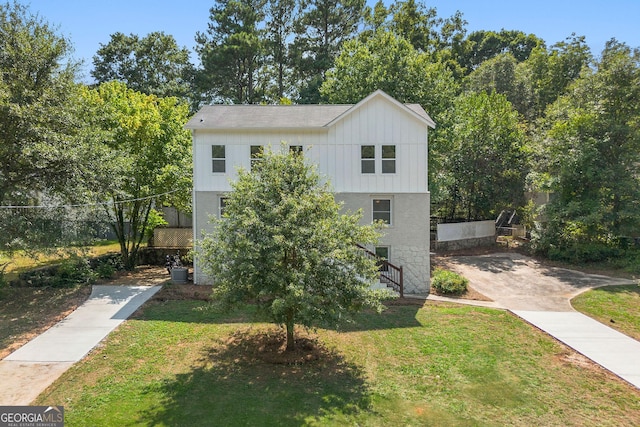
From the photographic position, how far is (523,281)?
56.7 ft

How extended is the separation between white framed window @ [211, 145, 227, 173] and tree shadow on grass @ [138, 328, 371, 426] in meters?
7.95

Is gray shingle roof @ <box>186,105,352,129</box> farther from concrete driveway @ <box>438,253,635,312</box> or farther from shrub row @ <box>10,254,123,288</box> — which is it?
concrete driveway @ <box>438,253,635,312</box>

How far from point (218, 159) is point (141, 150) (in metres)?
4.47

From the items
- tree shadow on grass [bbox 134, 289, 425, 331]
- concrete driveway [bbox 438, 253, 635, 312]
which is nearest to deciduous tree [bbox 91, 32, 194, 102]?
tree shadow on grass [bbox 134, 289, 425, 331]

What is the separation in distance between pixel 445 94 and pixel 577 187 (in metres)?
8.57

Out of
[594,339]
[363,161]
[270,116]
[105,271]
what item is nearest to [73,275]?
[105,271]

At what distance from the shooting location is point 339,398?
7.95 meters

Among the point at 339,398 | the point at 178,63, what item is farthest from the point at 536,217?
the point at 178,63

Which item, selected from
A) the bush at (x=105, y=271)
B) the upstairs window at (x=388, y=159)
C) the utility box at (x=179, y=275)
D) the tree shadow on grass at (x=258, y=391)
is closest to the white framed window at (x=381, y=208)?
the upstairs window at (x=388, y=159)

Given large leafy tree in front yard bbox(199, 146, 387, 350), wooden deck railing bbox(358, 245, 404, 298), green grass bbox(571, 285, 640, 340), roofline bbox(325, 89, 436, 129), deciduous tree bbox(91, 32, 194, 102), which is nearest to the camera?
large leafy tree in front yard bbox(199, 146, 387, 350)

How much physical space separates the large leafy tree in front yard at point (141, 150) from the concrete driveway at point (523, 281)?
13872mm

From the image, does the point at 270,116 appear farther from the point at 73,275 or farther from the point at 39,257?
the point at 39,257

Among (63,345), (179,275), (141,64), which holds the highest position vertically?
(141,64)

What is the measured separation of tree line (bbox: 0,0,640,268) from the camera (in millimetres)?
19188
